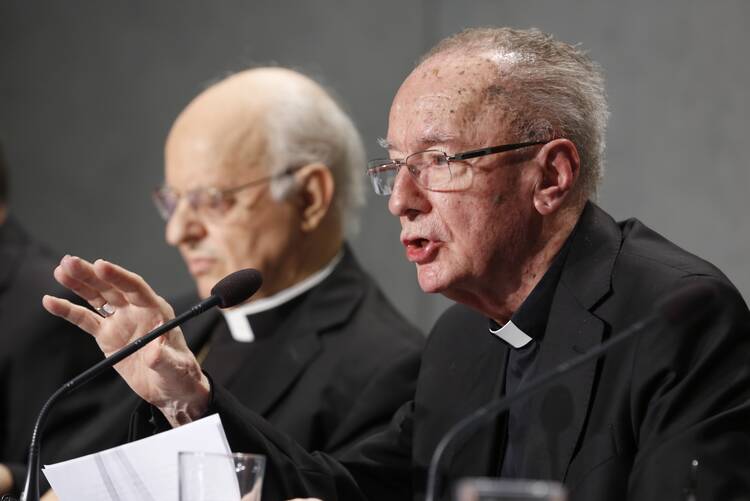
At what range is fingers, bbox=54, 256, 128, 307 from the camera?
2.20 m

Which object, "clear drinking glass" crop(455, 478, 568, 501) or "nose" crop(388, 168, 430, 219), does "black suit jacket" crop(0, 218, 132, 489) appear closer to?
"nose" crop(388, 168, 430, 219)

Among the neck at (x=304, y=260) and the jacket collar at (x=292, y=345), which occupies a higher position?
the neck at (x=304, y=260)

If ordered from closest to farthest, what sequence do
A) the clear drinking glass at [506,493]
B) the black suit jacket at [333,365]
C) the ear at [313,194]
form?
the clear drinking glass at [506,493]
the black suit jacket at [333,365]
the ear at [313,194]

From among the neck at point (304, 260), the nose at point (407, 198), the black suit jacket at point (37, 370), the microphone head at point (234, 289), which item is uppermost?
the nose at point (407, 198)

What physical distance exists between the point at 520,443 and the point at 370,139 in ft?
9.40

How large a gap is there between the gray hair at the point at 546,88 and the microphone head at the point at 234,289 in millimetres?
636

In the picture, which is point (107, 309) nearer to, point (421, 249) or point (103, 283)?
point (103, 283)

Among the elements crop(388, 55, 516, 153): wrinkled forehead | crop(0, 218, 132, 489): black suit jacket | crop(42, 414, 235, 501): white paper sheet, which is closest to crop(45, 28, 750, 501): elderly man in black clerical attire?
crop(388, 55, 516, 153): wrinkled forehead

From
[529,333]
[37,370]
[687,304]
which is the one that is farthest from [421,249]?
[37,370]

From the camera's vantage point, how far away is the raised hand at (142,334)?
89.3 inches

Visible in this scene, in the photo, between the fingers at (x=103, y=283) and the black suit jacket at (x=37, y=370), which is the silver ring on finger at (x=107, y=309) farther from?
the black suit jacket at (x=37, y=370)

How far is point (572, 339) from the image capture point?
7.45ft

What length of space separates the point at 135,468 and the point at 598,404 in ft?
2.86

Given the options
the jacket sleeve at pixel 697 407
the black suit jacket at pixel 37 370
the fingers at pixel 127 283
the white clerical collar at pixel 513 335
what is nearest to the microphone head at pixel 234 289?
the fingers at pixel 127 283
